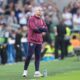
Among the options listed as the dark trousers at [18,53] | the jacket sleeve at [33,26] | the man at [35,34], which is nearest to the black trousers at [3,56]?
the dark trousers at [18,53]

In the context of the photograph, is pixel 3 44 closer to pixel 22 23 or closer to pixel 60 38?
pixel 60 38

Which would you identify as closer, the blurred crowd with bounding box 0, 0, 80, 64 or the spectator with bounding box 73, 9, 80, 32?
the blurred crowd with bounding box 0, 0, 80, 64

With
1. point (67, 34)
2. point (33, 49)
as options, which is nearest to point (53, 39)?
point (67, 34)

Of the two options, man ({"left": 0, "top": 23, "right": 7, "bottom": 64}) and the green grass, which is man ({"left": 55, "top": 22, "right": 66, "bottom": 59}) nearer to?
man ({"left": 0, "top": 23, "right": 7, "bottom": 64})

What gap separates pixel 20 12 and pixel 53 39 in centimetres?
329

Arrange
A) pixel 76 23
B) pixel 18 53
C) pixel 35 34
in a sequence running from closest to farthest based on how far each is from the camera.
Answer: pixel 35 34 → pixel 18 53 → pixel 76 23

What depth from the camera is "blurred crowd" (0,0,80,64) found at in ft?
85.0

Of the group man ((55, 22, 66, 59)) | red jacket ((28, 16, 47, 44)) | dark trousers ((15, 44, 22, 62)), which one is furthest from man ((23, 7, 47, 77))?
man ((55, 22, 66, 59))

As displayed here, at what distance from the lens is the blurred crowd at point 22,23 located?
25.9 meters

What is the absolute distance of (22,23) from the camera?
29906mm

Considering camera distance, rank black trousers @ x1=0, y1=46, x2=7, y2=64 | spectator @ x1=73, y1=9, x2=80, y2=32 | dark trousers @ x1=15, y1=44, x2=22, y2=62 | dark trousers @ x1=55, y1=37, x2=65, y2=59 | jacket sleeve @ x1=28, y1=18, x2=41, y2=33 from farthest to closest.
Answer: spectator @ x1=73, y1=9, x2=80, y2=32
dark trousers @ x1=55, y1=37, x2=65, y2=59
dark trousers @ x1=15, y1=44, x2=22, y2=62
black trousers @ x1=0, y1=46, x2=7, y2=64
jacket sleeve @ x1=28, y1=18, x2=41, y2=33

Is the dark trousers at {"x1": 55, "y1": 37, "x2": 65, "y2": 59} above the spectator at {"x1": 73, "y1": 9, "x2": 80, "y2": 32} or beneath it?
beneath

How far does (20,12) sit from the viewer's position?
30656 mm

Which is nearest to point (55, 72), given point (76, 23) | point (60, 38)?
point (60, 38)
